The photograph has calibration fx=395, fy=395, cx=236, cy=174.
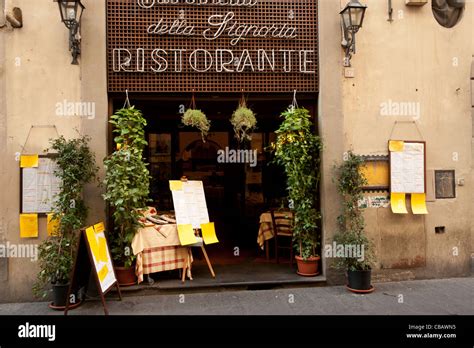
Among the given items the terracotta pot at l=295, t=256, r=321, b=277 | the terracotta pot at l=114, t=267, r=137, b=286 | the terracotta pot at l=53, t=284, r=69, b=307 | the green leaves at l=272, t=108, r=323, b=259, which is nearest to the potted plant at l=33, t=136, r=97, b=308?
the terracotta pot at l=53, t=284, r=69, b=307

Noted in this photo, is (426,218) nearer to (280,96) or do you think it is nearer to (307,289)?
(307,289)

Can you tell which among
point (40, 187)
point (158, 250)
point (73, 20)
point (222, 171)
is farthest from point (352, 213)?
point (222, 171)

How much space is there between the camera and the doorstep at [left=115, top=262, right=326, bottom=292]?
257 inches

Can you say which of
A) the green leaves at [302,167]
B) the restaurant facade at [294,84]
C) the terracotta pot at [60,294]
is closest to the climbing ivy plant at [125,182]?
the restaurant facade at [294,84]

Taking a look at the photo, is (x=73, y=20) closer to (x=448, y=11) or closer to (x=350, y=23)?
(x=350, y=23)

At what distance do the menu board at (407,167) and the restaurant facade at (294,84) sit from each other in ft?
0.39

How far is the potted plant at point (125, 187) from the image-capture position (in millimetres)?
6129

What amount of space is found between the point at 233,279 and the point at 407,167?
3657mm

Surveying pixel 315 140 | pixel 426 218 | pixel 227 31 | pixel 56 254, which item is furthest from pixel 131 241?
pixel 426 218

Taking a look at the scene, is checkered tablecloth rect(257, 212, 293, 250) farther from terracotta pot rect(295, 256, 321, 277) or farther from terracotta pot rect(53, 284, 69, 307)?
terracotta pot rect(53, 284, 69, 307)

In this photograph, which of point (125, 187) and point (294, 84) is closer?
point (125, 187)

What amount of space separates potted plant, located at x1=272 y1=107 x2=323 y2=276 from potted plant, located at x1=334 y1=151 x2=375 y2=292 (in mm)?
441

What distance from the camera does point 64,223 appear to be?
19.2 ft

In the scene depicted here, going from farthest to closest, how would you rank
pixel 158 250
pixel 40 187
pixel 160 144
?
1. pixel 160 144
2. pixel 158 250
3. pixel 40 187
